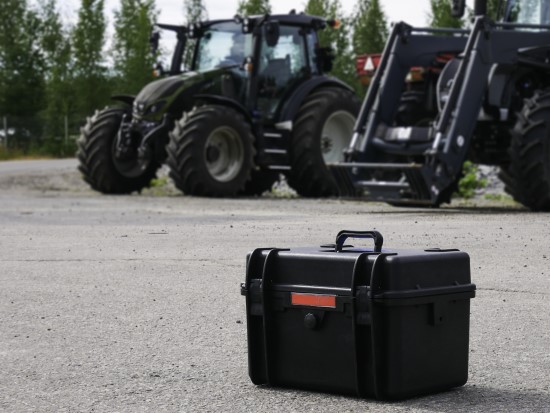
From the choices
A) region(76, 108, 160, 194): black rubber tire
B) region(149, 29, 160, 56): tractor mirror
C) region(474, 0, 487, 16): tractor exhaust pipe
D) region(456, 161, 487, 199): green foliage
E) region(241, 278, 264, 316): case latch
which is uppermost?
region(474, 0, 487, 16): tractor exhaust pipe

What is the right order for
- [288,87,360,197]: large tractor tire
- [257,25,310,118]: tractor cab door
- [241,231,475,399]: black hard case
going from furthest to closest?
[257,25,310,118]: tractor cab door < [288,87,360,197]: large tractor tire < [241,231,475,399]: black hard case

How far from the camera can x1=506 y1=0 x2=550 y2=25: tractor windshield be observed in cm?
1736

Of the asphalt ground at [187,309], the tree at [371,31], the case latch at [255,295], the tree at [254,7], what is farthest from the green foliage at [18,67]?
the case latch at [255,295]

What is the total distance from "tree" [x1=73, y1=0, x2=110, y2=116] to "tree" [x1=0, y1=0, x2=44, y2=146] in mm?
2324

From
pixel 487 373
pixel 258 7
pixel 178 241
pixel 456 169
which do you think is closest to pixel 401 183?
pixel 456 169

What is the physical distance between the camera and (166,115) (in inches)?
819

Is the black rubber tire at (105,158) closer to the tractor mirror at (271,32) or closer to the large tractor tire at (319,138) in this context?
the large tractor tire at (319,138)

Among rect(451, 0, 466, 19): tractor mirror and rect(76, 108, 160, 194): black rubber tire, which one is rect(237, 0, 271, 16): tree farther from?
rect(451, 0, 466, 19): tractor mirror

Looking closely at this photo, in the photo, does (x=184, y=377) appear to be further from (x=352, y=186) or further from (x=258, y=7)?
(x=258, y=7)

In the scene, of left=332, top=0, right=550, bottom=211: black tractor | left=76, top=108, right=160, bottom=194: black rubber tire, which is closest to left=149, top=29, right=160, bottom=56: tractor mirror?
left=76, top=108, right=160, bottom=194: black rubber tire

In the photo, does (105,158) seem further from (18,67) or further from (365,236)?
(18,67)

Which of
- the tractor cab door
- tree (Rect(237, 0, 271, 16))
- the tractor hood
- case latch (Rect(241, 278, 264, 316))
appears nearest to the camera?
case latch (Rect(241, 278, 264, 316))

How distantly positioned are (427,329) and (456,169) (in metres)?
10.9

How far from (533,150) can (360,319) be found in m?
11.0
